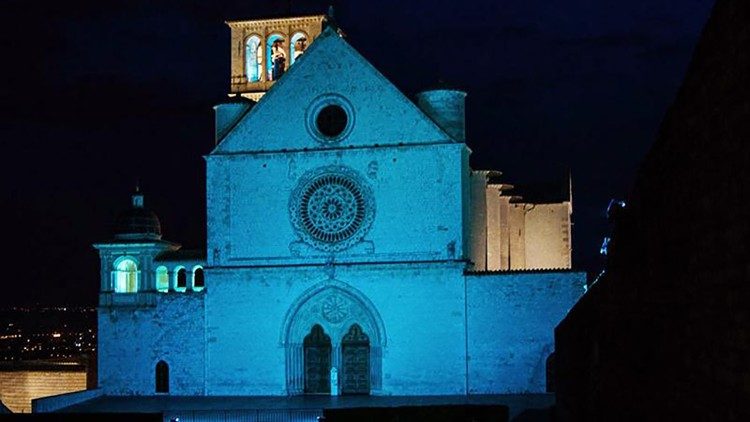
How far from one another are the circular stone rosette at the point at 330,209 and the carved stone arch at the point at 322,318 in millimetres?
1570

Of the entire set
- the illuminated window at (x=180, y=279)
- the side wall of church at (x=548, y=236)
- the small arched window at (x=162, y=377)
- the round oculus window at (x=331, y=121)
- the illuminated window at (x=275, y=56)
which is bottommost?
the small arched window at (x=162, y=377)

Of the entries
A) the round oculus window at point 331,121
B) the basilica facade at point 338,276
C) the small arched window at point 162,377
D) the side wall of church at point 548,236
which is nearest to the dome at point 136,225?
the basilica facade at point 338,276

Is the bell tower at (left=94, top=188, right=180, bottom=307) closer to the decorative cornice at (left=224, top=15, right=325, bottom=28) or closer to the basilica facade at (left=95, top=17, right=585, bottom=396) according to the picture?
the basilica facade at (left=95, top=17, right=585, bottom=396)

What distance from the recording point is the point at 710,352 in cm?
719

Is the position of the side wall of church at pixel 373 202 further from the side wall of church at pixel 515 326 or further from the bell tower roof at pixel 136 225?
the bell tower roof at pixel 136 225

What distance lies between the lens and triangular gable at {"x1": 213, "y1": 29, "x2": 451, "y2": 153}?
39594 millimetres

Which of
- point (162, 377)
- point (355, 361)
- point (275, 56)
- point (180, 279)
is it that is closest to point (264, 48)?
point (275, 56)

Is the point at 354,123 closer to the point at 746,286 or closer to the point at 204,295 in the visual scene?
the point at 204,295

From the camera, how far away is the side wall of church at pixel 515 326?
125ft

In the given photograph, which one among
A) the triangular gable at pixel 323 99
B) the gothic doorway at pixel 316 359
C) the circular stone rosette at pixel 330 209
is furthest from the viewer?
the gothic doorway at pixel 316 359

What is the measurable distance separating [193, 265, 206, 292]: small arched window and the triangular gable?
5.10 metres

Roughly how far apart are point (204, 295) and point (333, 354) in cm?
499

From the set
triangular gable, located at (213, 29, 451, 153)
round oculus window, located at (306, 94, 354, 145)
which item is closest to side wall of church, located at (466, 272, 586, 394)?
triangular gable, located at (213, 29, 451, 153)

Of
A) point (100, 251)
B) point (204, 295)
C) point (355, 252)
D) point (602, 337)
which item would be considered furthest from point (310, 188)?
point (602, 337)
